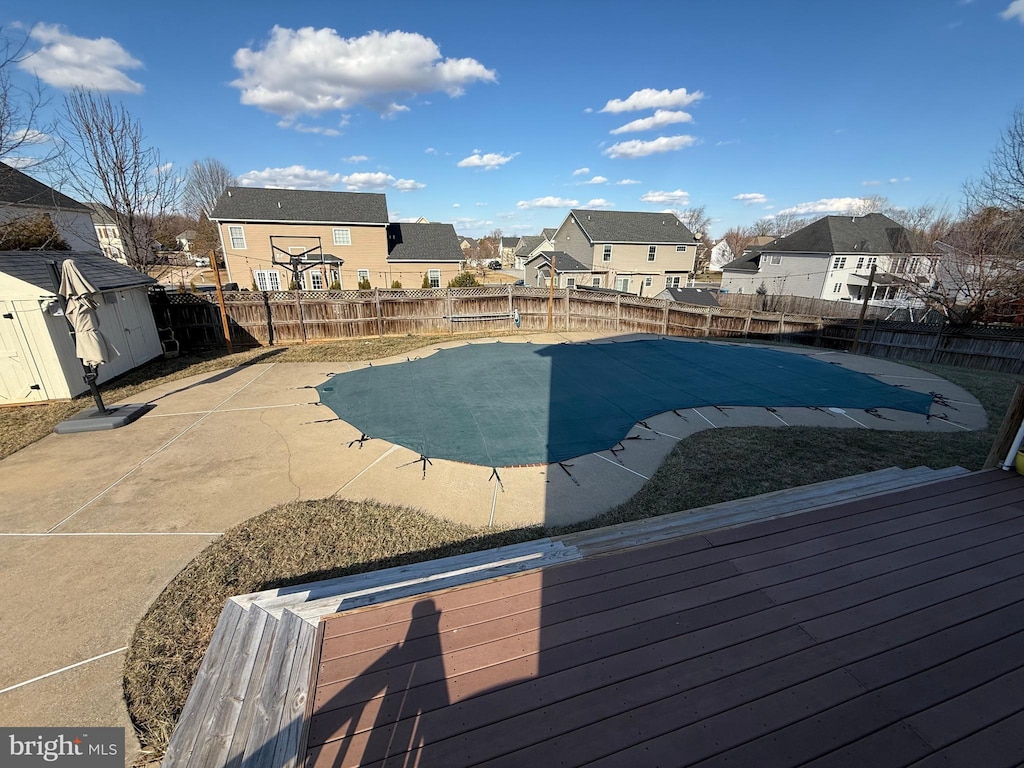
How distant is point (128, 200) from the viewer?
41.5ft

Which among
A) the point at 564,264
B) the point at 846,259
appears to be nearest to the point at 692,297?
the point at 564,264

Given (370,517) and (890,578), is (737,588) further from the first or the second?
(370,517)

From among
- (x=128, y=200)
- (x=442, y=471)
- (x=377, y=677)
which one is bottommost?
(x=442, y=471)

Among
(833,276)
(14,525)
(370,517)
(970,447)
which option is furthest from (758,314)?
(833,276)

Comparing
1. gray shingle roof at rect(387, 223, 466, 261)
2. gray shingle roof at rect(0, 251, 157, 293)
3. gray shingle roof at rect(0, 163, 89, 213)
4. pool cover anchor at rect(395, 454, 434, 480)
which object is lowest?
pool cover anchor at rect(395, 454, 434, 480)

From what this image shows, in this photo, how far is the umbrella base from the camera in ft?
21.8

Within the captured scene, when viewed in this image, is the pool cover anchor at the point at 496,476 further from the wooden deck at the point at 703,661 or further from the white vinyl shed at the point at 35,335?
the white vinyl shed at the point at 35,335

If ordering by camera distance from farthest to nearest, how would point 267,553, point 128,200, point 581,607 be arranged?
point 128,200
point 267,553
point 581,607

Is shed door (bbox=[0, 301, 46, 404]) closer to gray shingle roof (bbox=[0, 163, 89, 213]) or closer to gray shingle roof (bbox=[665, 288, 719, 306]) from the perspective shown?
gray shingle roof (bbox=[0, 163, 89, 213])

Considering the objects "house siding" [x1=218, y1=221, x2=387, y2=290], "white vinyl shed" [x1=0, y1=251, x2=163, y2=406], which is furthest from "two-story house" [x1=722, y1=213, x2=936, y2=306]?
"white vinyl shed" [x1=0, y1=251, x2=163, y2=406]

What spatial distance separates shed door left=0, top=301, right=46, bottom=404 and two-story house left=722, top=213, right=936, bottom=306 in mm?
37699

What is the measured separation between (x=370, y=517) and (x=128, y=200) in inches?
588

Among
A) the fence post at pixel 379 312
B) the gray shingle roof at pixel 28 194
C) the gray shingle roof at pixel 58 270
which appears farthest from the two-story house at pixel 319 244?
the gray shingle roof at pixel 58 270

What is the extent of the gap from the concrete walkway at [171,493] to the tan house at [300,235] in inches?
728
